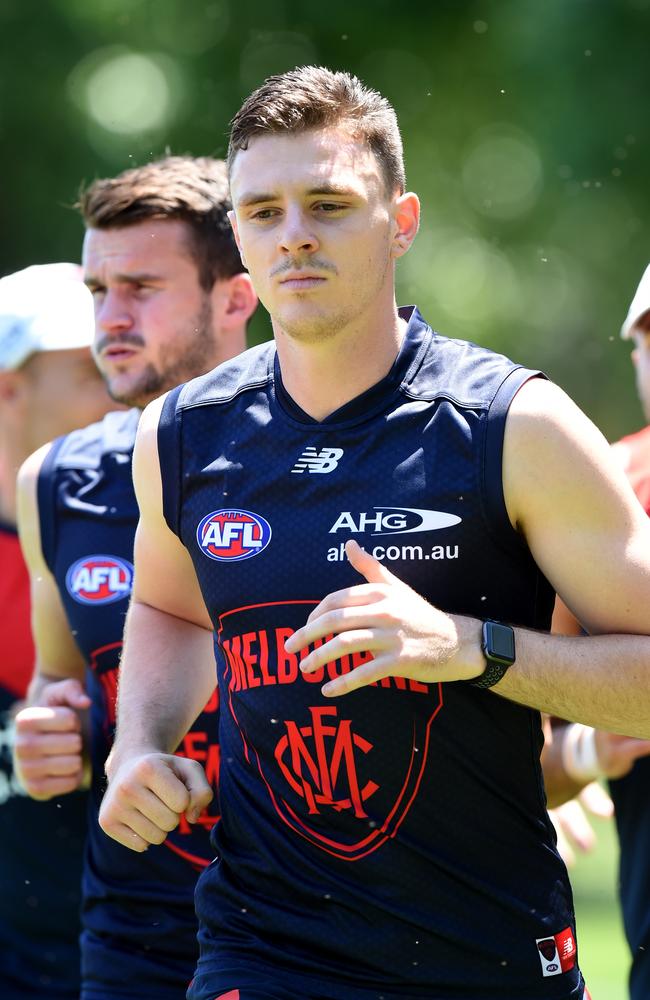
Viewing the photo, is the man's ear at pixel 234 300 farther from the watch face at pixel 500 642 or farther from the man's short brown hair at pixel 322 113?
the watch face at pixel 500 642

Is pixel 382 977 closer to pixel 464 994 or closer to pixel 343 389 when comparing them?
pixel 464 994

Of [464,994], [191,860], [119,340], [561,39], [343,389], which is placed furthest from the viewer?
[561,39]

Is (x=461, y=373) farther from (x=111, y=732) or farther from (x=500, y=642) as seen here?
(x=111, y=732)

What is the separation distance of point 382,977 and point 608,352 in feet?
62.4

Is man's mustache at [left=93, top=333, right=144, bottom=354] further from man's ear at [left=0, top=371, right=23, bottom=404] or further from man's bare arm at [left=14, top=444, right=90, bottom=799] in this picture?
man's ear at [left=0, top=371, right=23, bottom=404]

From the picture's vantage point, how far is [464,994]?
11.1 feet

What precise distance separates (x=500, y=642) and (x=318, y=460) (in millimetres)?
634

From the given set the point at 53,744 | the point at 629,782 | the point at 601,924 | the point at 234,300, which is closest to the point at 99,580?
the point at 53,744

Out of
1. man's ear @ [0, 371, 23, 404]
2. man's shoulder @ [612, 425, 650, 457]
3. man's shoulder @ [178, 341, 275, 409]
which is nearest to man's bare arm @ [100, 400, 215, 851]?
man's shoulder @ [178, 341, 275, 409]

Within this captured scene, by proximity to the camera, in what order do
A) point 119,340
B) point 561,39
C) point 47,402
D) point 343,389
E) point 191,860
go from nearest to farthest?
point 343,389, point 191,860, point 119,340, point 47,402, point 561,39

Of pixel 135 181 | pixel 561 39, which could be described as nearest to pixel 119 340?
pixel 135 181

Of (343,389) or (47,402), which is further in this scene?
(47,402)

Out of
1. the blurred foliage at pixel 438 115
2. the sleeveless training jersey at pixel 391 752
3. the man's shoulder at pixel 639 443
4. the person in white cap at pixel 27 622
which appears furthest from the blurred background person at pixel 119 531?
the blurred foliage at pixel 438 115

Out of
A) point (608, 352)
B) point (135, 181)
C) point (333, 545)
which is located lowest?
point (608, 352)
